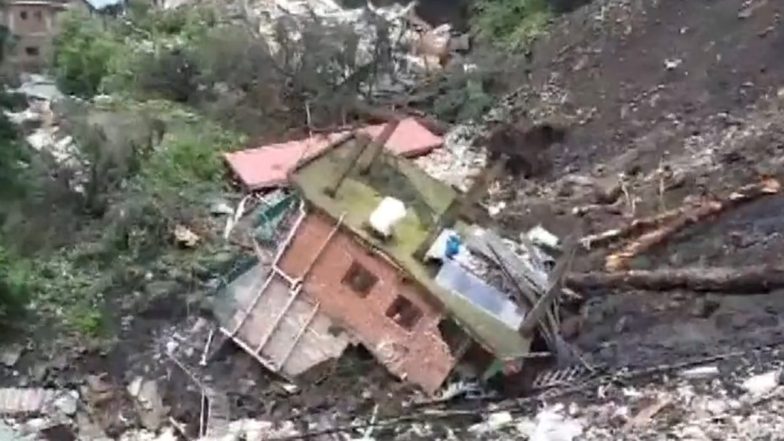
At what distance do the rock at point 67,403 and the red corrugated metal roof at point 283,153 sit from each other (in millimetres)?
3941

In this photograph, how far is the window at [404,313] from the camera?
25.3ft

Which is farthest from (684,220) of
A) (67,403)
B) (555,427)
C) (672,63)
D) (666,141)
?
(672,63)

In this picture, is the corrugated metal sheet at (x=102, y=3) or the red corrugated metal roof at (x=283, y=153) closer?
the red corrugated metal roof at (x=283, y=153)

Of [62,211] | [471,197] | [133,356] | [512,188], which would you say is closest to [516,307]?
[471,197]

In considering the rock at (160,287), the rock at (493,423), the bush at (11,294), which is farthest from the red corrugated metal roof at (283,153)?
the rock at (493,423)

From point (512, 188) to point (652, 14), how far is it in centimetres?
404

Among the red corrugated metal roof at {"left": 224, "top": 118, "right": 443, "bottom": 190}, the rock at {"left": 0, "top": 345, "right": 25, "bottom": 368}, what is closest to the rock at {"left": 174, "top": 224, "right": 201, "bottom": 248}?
the red corrugated metal roof at {"left": 224, "top": 118, "right": 443, "bottom": 190}

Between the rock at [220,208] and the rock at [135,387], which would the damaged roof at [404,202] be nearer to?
the rock at [135,387]

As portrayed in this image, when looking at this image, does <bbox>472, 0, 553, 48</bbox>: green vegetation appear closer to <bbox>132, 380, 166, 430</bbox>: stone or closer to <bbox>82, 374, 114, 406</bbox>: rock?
<bbox>82, 374, 114, 406</bbox>: rock

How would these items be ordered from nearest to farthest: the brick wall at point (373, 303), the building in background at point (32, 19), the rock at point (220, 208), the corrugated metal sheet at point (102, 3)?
the brick wall at point (373, 303) → the rock at point (220, 208) → the corrugated metal sheet at point (102, 3) → the building in background at point (32, 19)

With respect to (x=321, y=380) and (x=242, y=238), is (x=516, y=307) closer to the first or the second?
(x=321, y=380)

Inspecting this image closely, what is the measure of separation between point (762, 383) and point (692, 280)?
3.99ft

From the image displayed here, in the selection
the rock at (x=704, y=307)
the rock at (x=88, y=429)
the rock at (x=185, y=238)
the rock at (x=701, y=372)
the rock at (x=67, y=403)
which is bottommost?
the rock at (x=185, y=238)

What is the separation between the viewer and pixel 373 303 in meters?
7.88
